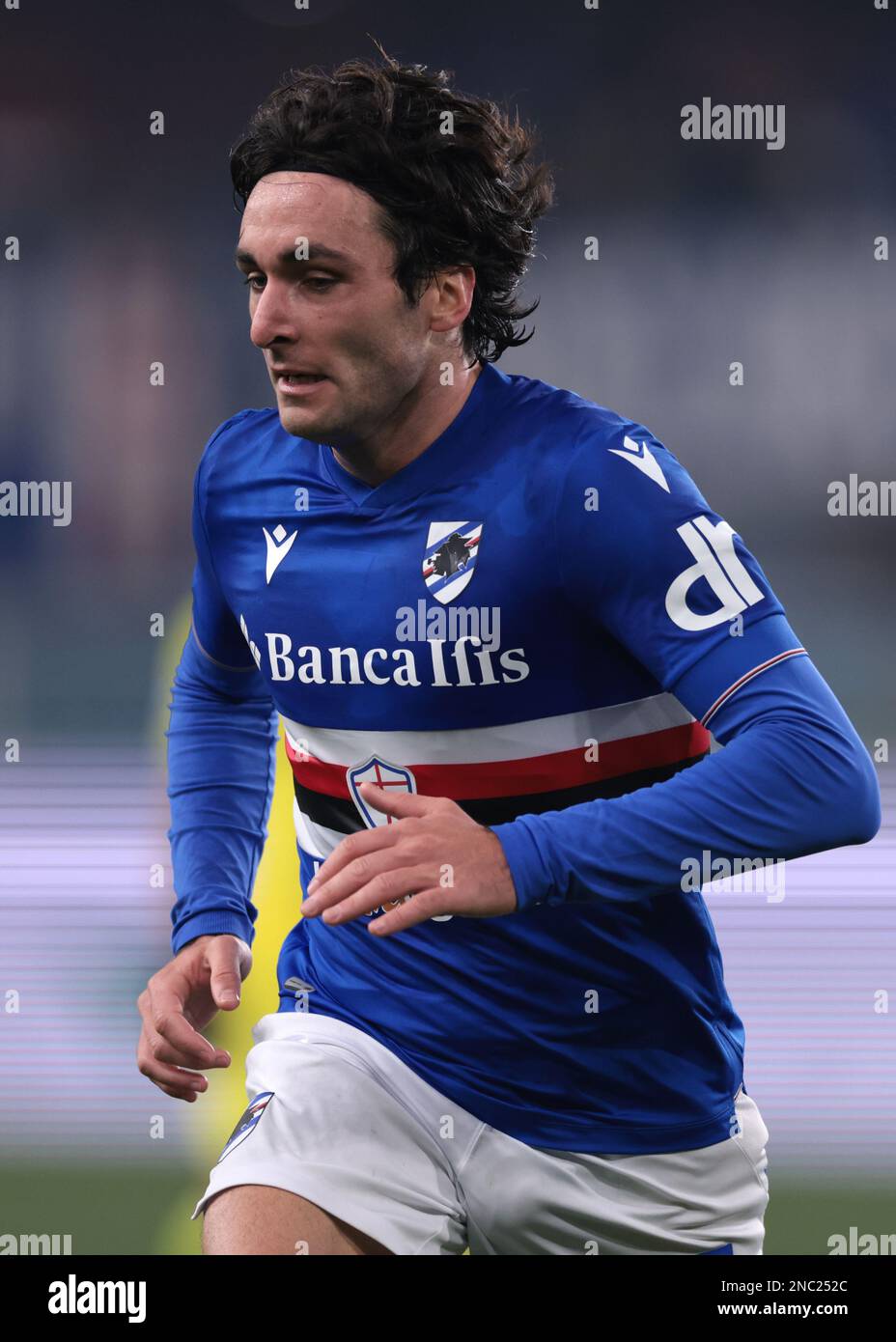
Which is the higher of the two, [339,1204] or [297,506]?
[297,506]

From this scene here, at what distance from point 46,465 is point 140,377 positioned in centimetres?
76

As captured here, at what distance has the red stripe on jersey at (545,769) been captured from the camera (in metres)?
1.69

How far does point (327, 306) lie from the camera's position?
1.66 m

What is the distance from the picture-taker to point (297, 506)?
1810mm

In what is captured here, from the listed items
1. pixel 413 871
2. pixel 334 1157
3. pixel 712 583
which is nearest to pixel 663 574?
pixel 712 583

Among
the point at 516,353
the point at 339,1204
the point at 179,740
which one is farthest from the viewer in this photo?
the point at 516,353

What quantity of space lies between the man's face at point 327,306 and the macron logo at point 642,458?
266 mm

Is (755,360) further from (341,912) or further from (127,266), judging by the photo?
(341,912)

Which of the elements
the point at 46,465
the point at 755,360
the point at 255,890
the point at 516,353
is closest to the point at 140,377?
the point at 46,465

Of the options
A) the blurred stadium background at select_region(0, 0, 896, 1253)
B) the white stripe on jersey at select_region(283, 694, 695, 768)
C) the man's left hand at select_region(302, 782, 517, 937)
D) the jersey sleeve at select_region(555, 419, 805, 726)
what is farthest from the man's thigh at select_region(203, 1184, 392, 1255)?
the blurred stadium background at select_region(0, 0, 896, 1253)

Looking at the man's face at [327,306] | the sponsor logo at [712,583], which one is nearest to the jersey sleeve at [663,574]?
the sponsor logo at [712,583]

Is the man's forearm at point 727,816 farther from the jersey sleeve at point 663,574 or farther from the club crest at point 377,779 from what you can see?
the club crest at point 377,779

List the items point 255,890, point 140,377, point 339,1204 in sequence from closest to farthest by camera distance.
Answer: point 339,1204 < point 255,890 < point 140,377

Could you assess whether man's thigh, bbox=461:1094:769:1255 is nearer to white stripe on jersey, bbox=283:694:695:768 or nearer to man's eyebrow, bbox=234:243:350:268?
white stripe on jersey, bbox=283:694:695:768
